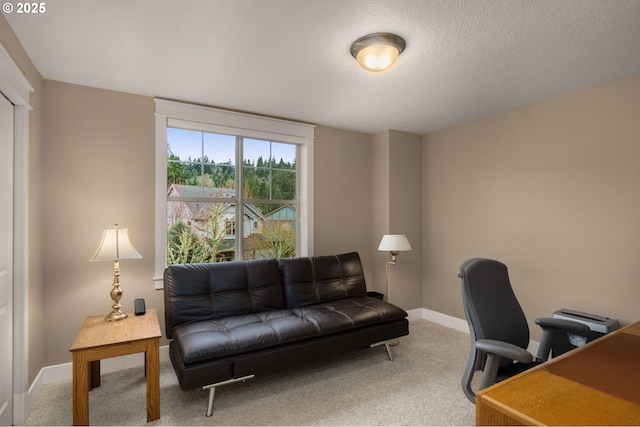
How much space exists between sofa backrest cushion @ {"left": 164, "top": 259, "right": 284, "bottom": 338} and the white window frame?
17.1 inches

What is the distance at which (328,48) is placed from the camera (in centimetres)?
214

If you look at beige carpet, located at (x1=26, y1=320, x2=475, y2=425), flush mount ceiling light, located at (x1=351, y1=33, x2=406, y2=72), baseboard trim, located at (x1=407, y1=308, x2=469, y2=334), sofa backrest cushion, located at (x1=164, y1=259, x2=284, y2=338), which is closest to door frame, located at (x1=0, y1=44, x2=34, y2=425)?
Answer: beige carpet, located at (x1=26, y1=320, x2=475, y2=425)

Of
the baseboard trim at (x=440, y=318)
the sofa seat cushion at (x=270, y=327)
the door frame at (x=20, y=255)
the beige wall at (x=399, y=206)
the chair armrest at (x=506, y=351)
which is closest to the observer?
the chair armrest at (x=506, y=351)

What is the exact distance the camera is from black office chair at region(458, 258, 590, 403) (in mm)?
1685

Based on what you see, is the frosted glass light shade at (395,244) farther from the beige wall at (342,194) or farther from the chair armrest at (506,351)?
the chair armrest at (506,351)

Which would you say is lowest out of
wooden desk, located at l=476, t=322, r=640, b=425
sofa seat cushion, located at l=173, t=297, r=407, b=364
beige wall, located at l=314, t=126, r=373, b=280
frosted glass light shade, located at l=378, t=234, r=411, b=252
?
sofa seat cushion, located at l=173, t=297, r=407, b=364

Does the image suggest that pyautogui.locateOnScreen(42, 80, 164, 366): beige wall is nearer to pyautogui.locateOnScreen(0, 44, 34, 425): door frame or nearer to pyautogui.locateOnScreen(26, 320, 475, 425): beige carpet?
pyautogui.locateOnScreen(0, 44, 34, 425): door frame

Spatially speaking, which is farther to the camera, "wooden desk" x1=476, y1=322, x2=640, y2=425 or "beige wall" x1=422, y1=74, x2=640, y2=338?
"beige wall" x1=422, y1=74, x2=640, y2=338

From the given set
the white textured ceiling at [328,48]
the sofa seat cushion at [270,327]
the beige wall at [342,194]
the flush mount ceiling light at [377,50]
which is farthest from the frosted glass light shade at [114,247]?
the flush mount ceiling light at [377,50]

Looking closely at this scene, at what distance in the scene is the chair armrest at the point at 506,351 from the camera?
4.79 ft

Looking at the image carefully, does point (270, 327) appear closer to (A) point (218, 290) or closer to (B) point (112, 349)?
(A) point (218, 290)

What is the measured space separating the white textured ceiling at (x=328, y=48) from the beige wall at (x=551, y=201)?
294 mm

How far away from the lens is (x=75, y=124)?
2.71 m

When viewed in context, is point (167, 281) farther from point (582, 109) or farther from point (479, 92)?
point (582, 109)
